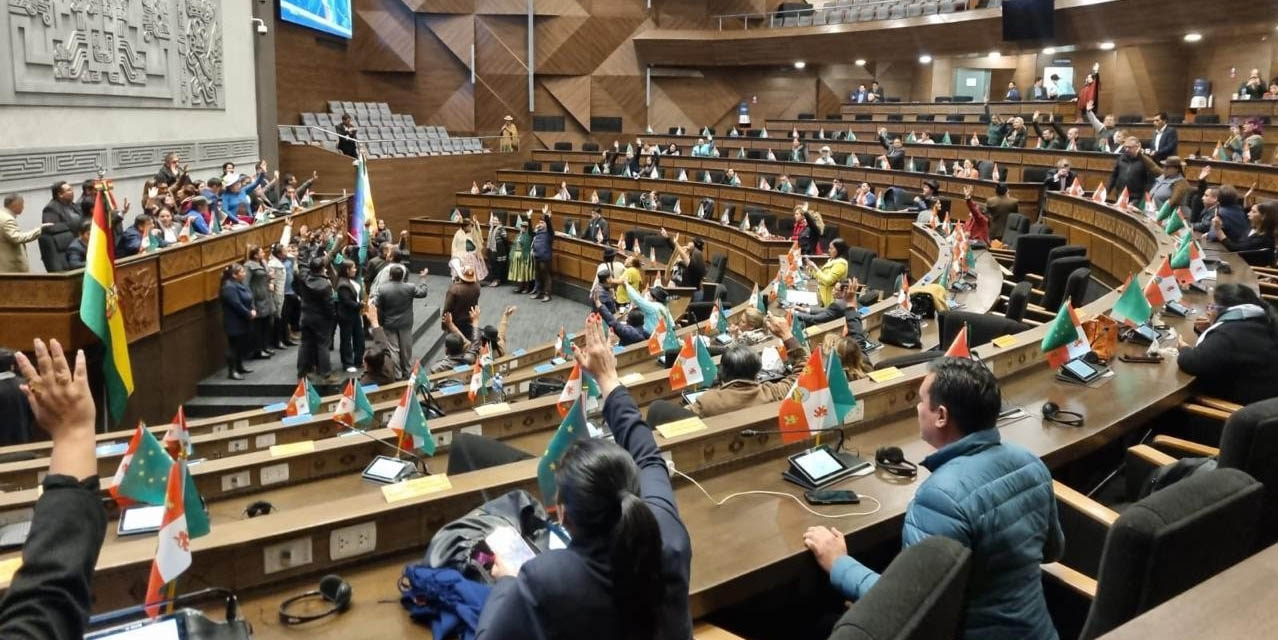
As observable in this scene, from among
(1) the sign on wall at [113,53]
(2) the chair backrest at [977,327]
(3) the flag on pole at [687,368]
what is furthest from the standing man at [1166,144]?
(1) the sign on wall at [113,53]

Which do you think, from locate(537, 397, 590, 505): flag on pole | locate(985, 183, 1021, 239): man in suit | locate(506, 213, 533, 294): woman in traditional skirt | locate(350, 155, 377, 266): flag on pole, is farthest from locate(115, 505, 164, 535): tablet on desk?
locate(506, 213, 533, 294): woman in traditional skirt

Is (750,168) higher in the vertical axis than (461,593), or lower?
higher

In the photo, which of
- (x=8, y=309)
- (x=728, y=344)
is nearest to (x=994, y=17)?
(x=728, y=344)

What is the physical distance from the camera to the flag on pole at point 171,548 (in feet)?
5.99

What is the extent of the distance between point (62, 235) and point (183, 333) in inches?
51.5

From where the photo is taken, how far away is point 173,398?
308 inches

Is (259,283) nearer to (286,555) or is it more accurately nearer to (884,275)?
(884,275)

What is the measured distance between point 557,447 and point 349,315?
259 inches

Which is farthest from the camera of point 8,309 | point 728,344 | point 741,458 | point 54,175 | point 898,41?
point 898,41

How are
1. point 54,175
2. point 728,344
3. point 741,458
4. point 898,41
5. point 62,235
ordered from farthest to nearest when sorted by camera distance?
point 898,41
point 54,175
point 62,235
point 728,344
point 741,458

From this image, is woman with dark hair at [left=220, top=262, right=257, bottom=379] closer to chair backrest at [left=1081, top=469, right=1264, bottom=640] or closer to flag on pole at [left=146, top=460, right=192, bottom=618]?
flag on pole at [left=146, top=460, right=192, bottom=618]

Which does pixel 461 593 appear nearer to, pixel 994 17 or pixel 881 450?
pixel 881 450

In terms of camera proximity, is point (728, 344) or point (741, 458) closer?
point (741, 458)

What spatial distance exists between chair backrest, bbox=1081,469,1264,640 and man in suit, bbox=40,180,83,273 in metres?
7.53
